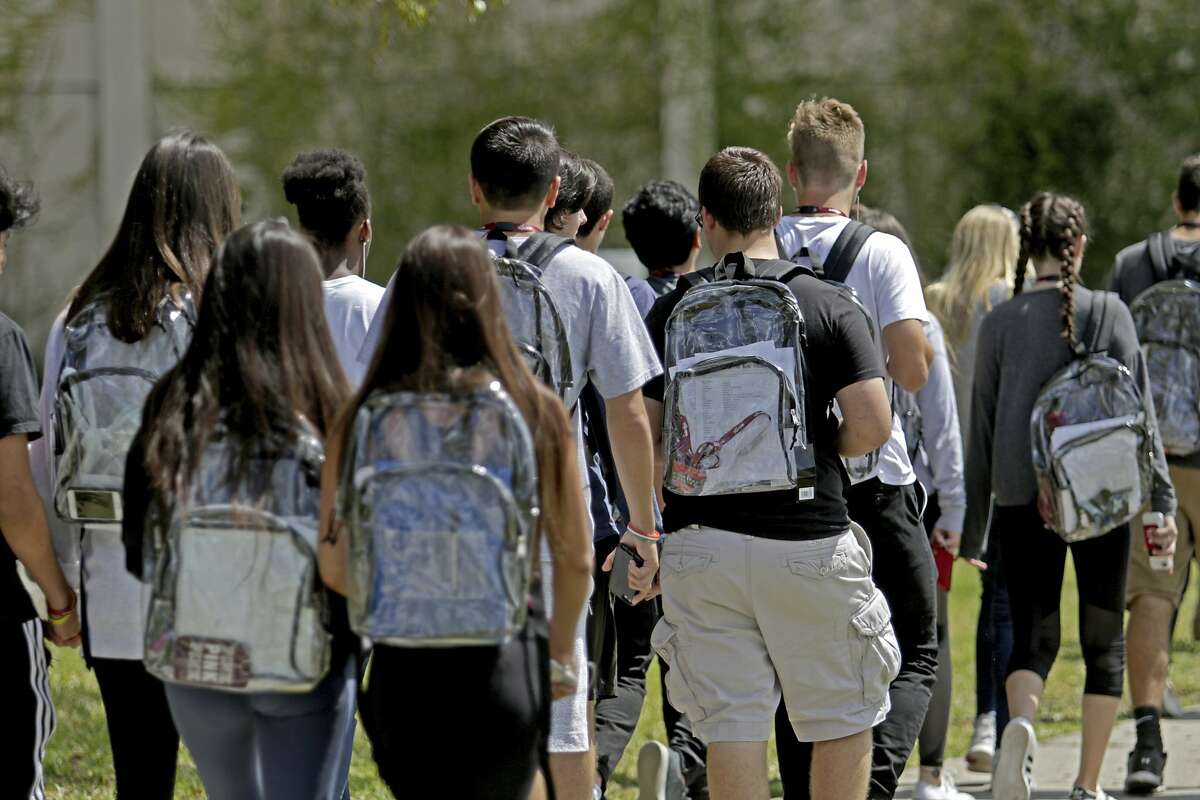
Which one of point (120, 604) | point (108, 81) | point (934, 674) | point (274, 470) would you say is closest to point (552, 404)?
point (274, 470)

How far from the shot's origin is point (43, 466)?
4207mm

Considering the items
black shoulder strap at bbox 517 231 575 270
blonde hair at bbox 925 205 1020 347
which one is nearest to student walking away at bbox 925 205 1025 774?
blonde hair at bbox 925 205 1020 347

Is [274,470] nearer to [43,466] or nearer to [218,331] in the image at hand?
[218,331]

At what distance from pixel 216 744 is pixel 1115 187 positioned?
1753 centimetres

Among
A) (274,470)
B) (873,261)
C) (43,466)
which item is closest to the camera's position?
(274,470)

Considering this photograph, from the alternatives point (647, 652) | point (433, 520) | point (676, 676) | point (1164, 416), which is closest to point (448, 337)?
point (433, 520)

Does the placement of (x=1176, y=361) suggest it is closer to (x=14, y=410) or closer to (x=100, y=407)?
(x=100, y=407)

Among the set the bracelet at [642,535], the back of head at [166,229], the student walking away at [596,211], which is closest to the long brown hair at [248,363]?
the back of head at [166,229]

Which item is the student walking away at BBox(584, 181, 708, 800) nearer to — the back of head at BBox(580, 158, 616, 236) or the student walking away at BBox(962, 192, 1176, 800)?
the back of head at BBox(580, 158, 616, 236)

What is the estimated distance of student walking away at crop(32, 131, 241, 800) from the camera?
3.81m

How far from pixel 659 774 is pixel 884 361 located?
1472 millimetres

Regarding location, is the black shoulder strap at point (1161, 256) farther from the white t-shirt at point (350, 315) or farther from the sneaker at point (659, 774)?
the white t-shirt at point (350, 315)

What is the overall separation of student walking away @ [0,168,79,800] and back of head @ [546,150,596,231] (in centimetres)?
160

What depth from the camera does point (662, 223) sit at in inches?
228
